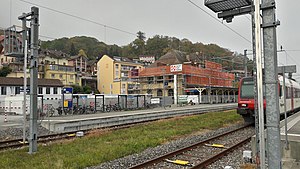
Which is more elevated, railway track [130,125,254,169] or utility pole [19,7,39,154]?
utility pole [19,7,39,154]

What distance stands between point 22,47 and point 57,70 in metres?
58.3

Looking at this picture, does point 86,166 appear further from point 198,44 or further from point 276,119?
point 198,44

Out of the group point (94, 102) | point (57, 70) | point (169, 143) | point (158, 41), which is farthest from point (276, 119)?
point (158, 41)

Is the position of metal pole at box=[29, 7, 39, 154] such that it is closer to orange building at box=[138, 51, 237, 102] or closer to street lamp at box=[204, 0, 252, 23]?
street lamp at box=[204, 0, 252, 23]

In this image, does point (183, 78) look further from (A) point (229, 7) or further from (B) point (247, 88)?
(A) point (229, 7)

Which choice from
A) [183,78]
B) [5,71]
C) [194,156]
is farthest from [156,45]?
[194,156]

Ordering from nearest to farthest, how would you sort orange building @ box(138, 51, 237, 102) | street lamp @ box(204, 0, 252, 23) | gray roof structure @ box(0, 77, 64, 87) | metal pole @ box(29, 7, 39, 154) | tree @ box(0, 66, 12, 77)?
street lamp @ box(204, 0, 252, 23) → metal pole @ box(29, 7, 39, 154) → gray roof structure @ box(0, 77, 64, 87) → orange building @ box(138, 51, 237, 102) → tree @ box(0, 66, 12, 77)

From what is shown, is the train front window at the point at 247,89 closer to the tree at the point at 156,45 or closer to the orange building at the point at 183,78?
the orange building at the point at 183,78

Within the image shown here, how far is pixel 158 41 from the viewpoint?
300ft

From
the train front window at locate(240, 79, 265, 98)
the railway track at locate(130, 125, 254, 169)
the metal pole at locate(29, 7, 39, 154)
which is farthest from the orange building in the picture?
the metal pole at locate(29, 7, 39, 154)

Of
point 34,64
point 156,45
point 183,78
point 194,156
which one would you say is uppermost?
point 156,45

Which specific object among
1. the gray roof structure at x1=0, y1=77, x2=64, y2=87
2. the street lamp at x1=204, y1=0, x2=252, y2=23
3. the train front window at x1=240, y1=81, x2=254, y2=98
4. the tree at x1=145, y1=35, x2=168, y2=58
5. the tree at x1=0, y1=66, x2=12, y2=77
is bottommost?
the train front window at x1=240, y1=81, x2=254, y2=98

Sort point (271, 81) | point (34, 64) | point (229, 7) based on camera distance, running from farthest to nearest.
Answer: point (34, 64) → point (229, 7) → point (271, 81)

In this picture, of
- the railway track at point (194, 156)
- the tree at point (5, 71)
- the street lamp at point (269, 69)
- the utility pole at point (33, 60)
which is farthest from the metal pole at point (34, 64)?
the tree at point (5, 71)
